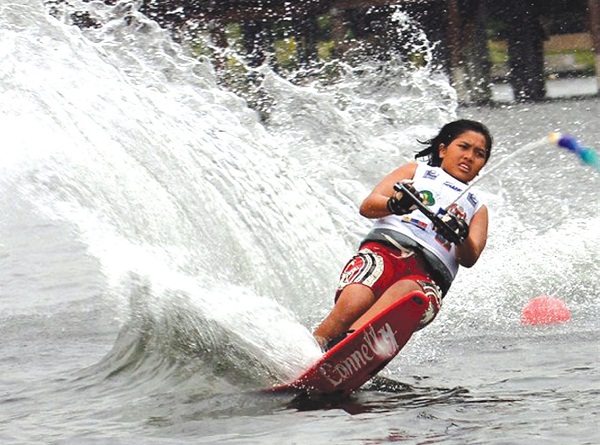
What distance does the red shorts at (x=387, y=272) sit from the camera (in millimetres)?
6465

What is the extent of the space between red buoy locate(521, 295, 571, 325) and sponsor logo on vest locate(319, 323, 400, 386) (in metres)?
2.13

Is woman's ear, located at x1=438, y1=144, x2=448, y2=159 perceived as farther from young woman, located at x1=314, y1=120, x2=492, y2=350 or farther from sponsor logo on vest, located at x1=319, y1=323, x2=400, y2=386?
sponsor logo on vest, located at x1=319, y1=323, x2=400, y2=386

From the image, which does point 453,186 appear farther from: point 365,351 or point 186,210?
point 186,210

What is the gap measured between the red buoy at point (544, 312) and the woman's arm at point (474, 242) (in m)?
1.41

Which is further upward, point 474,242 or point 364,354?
point 474,242

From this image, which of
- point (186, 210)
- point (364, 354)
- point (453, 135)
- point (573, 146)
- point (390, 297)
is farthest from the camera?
point (186, 210)

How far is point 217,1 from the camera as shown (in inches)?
820

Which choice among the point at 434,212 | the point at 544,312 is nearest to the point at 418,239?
the point at 434,212

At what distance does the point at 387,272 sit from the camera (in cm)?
650

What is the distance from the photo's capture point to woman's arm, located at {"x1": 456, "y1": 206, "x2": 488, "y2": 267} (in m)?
6.51

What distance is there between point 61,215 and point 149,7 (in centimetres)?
1484

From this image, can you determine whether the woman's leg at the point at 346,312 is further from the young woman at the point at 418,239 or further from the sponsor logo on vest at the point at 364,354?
the sponsor logo on vest at the point at 364,354

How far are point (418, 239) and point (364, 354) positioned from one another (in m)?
0.75

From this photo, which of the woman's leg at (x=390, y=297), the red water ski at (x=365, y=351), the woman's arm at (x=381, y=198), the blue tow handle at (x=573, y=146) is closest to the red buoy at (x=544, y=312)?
the woman's arm at (x=381, y=198)
